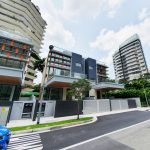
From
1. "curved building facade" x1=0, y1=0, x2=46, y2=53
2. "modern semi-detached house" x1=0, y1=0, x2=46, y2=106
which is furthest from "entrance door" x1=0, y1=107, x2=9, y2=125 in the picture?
"curved building facade" x1=0, y1=0, x2=46, y2=53

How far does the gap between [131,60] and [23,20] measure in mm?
81654

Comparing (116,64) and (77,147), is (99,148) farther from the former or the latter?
(116,64)

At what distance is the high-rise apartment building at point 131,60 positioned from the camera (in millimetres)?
81938

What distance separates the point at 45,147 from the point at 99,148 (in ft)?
8.66

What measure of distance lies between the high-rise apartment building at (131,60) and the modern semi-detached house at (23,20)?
7124cm

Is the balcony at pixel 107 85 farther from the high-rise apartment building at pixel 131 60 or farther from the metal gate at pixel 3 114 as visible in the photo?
the high-rise apartment building at pixel 131 60

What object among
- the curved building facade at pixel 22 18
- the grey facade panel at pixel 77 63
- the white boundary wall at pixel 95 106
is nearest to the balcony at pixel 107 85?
the white boundary wall at pixel 95 106

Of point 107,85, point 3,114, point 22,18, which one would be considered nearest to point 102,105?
point 107,85

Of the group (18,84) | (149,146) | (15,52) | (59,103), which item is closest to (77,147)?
(149,146)

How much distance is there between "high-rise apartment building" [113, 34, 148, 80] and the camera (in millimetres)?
81938

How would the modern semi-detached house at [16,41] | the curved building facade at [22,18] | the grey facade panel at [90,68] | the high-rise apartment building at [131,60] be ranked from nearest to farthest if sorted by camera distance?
A: the modern semi-detached house at [16,41], the curved building facade at [22,18], the grey facade panel at [90,68], the high-rise apartment building at [131,60]

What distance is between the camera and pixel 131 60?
289ft

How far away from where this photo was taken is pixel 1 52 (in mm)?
27328

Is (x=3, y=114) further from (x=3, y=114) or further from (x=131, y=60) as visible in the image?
(x=131, y=60)
